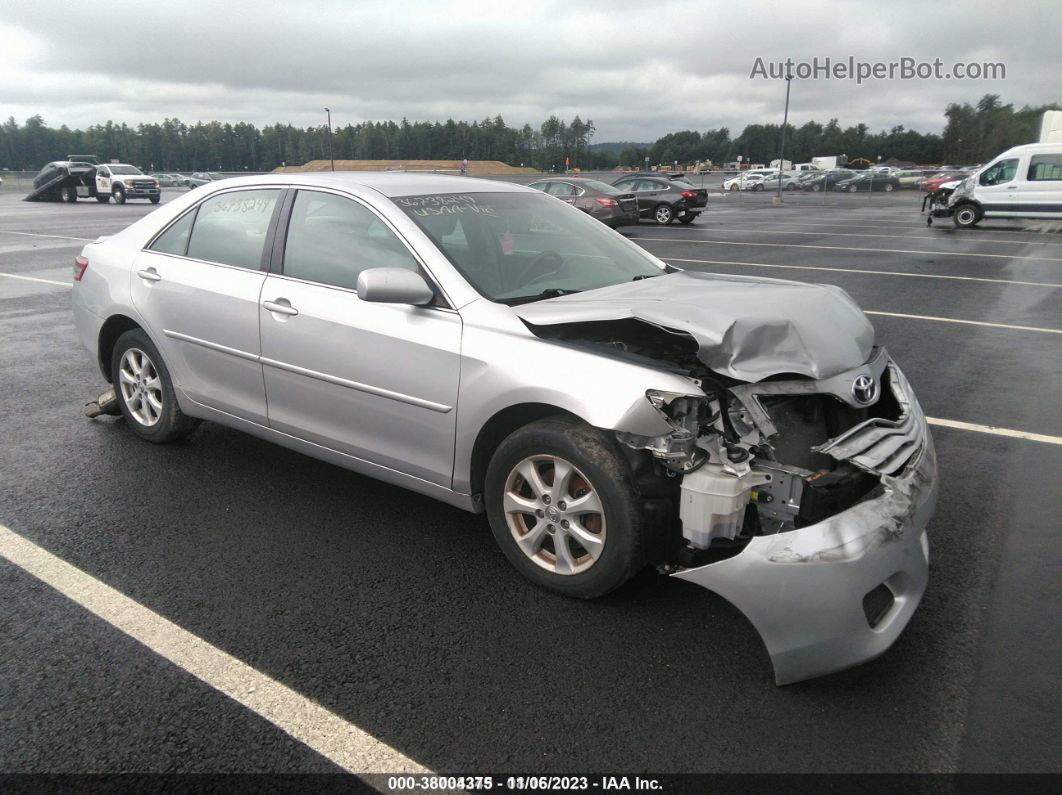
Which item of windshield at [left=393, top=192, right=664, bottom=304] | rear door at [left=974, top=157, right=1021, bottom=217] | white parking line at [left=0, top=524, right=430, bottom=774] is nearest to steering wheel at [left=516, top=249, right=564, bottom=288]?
windshield at [left=393, top=192, right=664, bottom=304]

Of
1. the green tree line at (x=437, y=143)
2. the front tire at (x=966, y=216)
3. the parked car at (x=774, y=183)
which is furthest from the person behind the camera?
the green tree line at (x=437, y=143)

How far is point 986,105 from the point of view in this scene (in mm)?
119562

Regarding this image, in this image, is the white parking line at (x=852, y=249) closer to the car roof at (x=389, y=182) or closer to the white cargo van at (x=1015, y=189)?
the white cargo van at (x=1015, y=189)

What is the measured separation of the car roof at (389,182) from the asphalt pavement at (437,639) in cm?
159

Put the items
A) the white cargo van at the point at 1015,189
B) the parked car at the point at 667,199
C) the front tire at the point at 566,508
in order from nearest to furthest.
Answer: the front tire at the point at 566,508
the white cargo van at the point at 1015,189
the parked car at the point at 667,199

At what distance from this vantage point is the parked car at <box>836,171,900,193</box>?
52.0 m

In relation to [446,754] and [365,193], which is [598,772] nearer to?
[446,754]

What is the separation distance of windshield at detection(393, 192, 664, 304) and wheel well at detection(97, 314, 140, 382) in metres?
2.14

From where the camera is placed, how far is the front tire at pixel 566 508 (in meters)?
2.86

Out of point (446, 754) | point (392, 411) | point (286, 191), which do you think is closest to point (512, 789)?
point (446, 754)

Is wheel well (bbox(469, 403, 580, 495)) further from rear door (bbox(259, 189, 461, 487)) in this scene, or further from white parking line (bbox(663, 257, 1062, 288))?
white parking line (bbox(663, 257, 1062, 288))

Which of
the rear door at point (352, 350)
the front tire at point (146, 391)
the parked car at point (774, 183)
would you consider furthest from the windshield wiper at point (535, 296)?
the parked car at point (774, 183)

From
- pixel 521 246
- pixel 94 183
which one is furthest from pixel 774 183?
pixel 521 246

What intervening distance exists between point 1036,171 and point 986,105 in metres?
120
